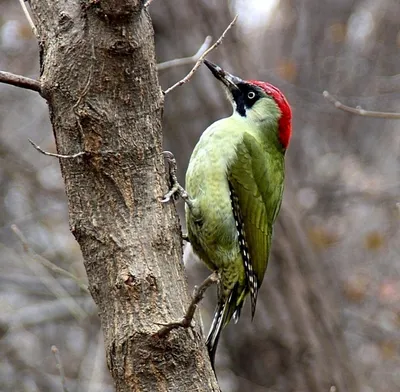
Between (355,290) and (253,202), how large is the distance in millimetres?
5213

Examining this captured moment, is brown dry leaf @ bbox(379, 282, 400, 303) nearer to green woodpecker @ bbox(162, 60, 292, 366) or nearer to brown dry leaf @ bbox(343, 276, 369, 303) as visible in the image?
brown dry leaf @ bbox(343, 276, 369, 303)

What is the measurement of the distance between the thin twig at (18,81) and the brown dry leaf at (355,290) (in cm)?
686

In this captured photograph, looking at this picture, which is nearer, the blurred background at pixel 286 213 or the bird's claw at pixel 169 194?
the bird's claw at pixel 169 194

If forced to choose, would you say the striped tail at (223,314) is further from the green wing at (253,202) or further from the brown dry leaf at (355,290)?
the brown dry leaf at (355,290)

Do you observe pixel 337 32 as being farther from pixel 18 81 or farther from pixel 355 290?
pixel 18 81

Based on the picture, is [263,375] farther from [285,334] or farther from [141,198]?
[141,198]

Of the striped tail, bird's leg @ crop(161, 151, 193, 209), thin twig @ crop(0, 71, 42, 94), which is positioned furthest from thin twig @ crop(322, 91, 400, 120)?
thin twig @ crop(0, 71, 42, 94)

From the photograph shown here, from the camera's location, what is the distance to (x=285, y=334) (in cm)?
562

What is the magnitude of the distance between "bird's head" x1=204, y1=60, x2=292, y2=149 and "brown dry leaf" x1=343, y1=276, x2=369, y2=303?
4.88m

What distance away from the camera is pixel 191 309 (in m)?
2.50

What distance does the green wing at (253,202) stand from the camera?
405 centimetres

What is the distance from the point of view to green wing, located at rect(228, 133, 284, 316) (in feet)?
13.3

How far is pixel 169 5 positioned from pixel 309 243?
6.39ft

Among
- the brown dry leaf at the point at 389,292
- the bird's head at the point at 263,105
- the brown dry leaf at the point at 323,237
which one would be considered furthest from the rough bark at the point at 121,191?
the brown dry leaf at the point at 389,292
